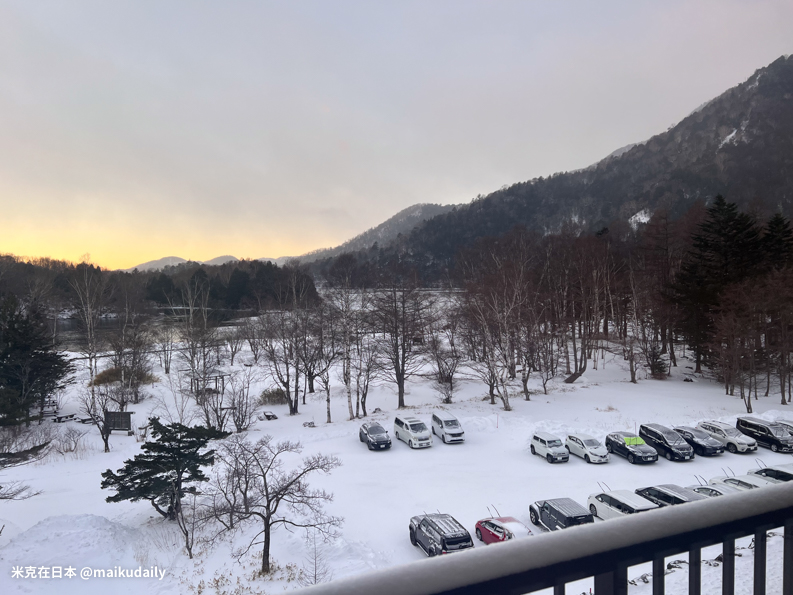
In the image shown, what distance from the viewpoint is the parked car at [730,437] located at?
1683 centimetres

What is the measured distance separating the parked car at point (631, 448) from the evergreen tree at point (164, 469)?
595 inches

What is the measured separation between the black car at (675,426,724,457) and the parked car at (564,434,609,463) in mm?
3752

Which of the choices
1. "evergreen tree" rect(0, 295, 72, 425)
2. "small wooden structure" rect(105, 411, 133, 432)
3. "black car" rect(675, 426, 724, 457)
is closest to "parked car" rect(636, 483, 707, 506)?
"black car" rect(675, 426, 724, 457)

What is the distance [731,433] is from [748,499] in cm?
2095

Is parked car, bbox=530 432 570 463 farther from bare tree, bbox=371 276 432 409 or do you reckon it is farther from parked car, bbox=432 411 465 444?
bare tree, bbox=371 276 432 409

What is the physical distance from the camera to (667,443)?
54.9ft

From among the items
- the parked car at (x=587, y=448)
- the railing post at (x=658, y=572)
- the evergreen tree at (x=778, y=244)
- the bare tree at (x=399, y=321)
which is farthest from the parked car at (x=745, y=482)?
the evergreen tree at (x=778, y=244)

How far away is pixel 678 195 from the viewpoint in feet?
264

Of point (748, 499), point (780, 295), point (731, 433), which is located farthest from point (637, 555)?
point (780, 295)

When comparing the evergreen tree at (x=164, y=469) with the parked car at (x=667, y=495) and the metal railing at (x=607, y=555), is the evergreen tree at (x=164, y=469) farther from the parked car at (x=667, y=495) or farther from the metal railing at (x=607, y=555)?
the metal railing at (x=607, y=555)

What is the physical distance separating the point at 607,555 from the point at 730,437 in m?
21.2

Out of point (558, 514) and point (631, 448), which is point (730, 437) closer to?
point (631, 448)

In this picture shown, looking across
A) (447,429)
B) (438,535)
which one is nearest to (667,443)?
(447,429)

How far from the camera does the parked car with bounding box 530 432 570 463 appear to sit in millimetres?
16719
